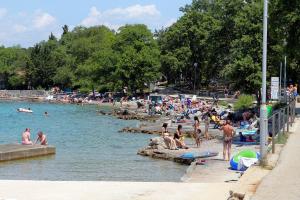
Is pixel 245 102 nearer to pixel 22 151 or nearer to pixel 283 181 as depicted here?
pixel 22 151

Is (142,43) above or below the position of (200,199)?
above

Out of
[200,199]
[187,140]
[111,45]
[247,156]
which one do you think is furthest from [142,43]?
[200,199]

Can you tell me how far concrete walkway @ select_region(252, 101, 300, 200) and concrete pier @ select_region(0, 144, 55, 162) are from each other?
1650cm

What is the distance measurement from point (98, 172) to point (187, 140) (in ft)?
49.5

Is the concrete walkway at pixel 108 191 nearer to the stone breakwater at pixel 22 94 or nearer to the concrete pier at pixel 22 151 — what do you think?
the concrete pier at pixel 22 151

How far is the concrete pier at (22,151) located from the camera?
3034 cm

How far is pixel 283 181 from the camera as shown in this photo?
13438 mm

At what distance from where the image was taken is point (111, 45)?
112m

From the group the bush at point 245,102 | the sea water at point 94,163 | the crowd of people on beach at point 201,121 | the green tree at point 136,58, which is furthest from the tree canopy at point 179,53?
the sea water at point 94,163

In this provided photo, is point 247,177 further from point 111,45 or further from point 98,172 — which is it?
point 111,45

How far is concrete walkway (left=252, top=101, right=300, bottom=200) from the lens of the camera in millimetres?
11742

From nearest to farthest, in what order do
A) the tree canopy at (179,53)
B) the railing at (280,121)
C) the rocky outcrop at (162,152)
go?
the railing at (280,121)
the rocky outcrop at (162,152)
the tree canopy at (179,53)

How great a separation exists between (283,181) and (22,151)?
20644 mm

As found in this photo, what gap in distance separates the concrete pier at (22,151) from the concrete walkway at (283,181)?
54.1 feet
